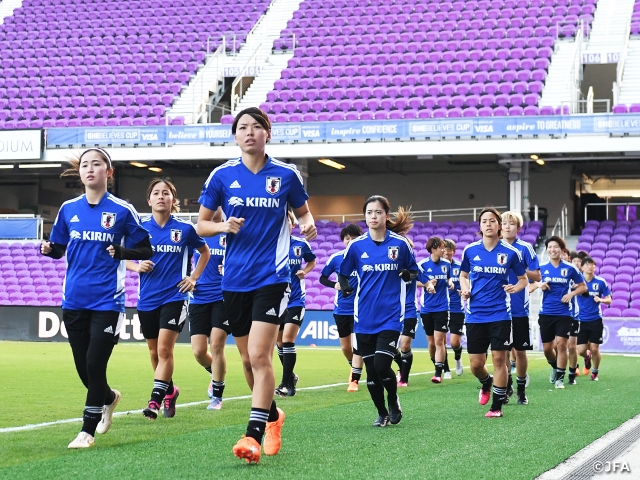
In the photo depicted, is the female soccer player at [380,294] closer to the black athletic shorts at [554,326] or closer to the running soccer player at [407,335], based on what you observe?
the running soccer player at [407,335]

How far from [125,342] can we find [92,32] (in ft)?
59.2

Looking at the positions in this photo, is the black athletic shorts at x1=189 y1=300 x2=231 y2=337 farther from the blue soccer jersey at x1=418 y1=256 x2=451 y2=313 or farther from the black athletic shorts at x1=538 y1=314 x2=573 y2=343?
the black athletic shorts at x1=538 y1=314 x2=573 y2=343

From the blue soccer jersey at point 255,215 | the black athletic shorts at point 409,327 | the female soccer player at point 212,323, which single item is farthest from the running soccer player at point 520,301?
the blue soccer jersey at point 255,215

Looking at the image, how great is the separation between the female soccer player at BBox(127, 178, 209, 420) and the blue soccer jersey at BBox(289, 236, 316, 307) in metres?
2.78

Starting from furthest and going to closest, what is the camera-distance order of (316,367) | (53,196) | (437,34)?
(53,196)
(437,34)
(316,367)

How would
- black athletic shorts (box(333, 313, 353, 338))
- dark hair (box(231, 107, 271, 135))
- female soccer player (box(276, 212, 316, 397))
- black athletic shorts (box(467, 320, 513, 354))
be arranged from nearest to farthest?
1. dark hair (box(231, 107, 271, 135))
2. black athletic shorts (box(467, 320, 513, 354))
3. female soccer player (box(276, 212, 316, 397))
4. black athletic shorts (box(333, 313, 353, 338))

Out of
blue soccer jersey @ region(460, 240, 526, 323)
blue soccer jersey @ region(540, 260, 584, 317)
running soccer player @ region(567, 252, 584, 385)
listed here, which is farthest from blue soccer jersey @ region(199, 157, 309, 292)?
running soccer player @ region(567, 252, 584, 385)

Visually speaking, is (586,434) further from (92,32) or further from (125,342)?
(92,32)

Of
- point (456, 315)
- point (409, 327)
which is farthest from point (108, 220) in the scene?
point (456, 315)

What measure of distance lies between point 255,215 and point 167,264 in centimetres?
307

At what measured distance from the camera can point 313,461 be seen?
6301mm

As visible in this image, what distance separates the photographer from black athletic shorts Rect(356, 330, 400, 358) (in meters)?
8.68

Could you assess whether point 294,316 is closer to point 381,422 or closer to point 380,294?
point 380,294

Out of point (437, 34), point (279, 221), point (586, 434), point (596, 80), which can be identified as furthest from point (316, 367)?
point (596, 80)
